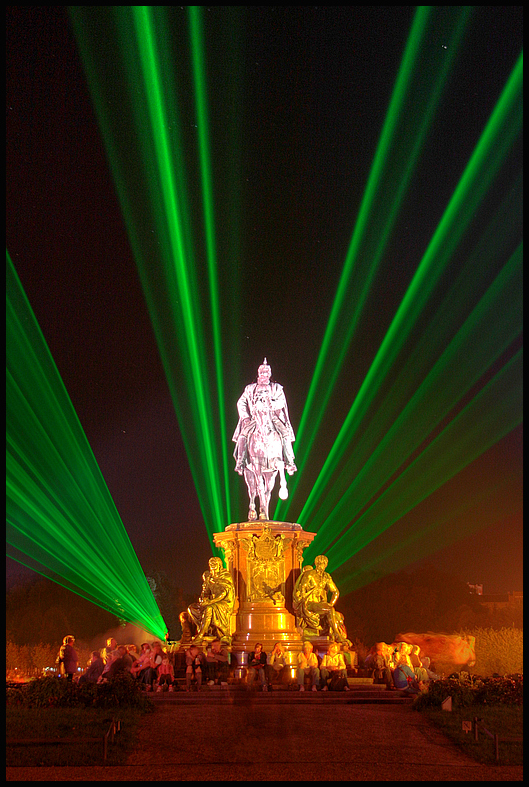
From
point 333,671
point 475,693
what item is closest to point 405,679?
point 333,671

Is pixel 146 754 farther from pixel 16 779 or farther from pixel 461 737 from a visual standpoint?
pixel 461 737

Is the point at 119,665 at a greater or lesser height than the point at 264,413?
lesser

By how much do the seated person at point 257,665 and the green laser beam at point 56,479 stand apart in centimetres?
1252

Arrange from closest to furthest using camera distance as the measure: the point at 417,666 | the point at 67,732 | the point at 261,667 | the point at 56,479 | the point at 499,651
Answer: the point at 67,732
the point at 261,667
the point at 417,666
the point at 56,479
the point at 499,651

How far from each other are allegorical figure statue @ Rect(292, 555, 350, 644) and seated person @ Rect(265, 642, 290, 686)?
1452 millimetres

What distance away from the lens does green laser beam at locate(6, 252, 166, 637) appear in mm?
A: 28234

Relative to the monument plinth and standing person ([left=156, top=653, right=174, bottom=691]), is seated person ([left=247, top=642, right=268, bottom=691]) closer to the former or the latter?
the monument plinth

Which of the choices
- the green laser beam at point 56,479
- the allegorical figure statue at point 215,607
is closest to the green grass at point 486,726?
the allegorical figure statue at point 215,607

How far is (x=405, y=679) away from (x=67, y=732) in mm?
7678

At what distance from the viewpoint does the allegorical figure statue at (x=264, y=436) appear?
24.0m

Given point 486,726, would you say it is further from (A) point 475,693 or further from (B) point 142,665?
(B) point 142,665

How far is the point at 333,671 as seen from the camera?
18938mm

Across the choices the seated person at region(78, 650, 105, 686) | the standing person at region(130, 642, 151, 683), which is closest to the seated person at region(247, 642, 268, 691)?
the standing person at region(130, 642, 151, 683)

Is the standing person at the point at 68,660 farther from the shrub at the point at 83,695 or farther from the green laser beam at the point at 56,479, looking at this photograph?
the green laser beam at the point at 56,479
